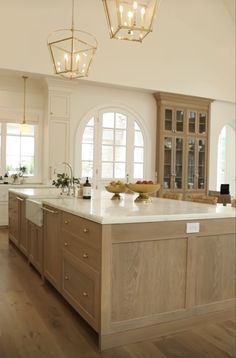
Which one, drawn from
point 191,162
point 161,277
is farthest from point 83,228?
point 191,162

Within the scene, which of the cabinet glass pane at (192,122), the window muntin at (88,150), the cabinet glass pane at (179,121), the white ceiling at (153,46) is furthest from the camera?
the cabinet glass pane at (192,122)

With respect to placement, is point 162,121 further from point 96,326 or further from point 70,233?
point 96,326

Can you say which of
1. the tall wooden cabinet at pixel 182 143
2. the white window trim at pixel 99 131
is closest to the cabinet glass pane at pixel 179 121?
the tall wooden cabinet at pixel 182 143

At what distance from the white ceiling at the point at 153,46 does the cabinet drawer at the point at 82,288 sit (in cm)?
450

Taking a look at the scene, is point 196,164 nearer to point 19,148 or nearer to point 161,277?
point 19,148

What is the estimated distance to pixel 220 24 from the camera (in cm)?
826

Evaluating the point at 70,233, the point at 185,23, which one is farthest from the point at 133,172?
the point at 70,233

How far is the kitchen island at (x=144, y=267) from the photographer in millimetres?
2367

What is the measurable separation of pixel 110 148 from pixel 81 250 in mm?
5168

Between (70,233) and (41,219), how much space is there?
86cm

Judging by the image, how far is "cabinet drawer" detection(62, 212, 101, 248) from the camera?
238 centimetres

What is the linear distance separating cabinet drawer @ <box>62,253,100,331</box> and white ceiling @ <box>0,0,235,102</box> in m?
4.50

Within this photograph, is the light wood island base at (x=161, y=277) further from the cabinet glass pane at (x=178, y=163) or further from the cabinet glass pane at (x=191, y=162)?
the cabinet glass pane at (x=191, y=162)

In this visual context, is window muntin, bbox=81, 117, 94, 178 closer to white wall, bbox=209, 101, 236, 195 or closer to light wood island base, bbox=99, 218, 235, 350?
white wall, bbox=209, 101, 236, 195
